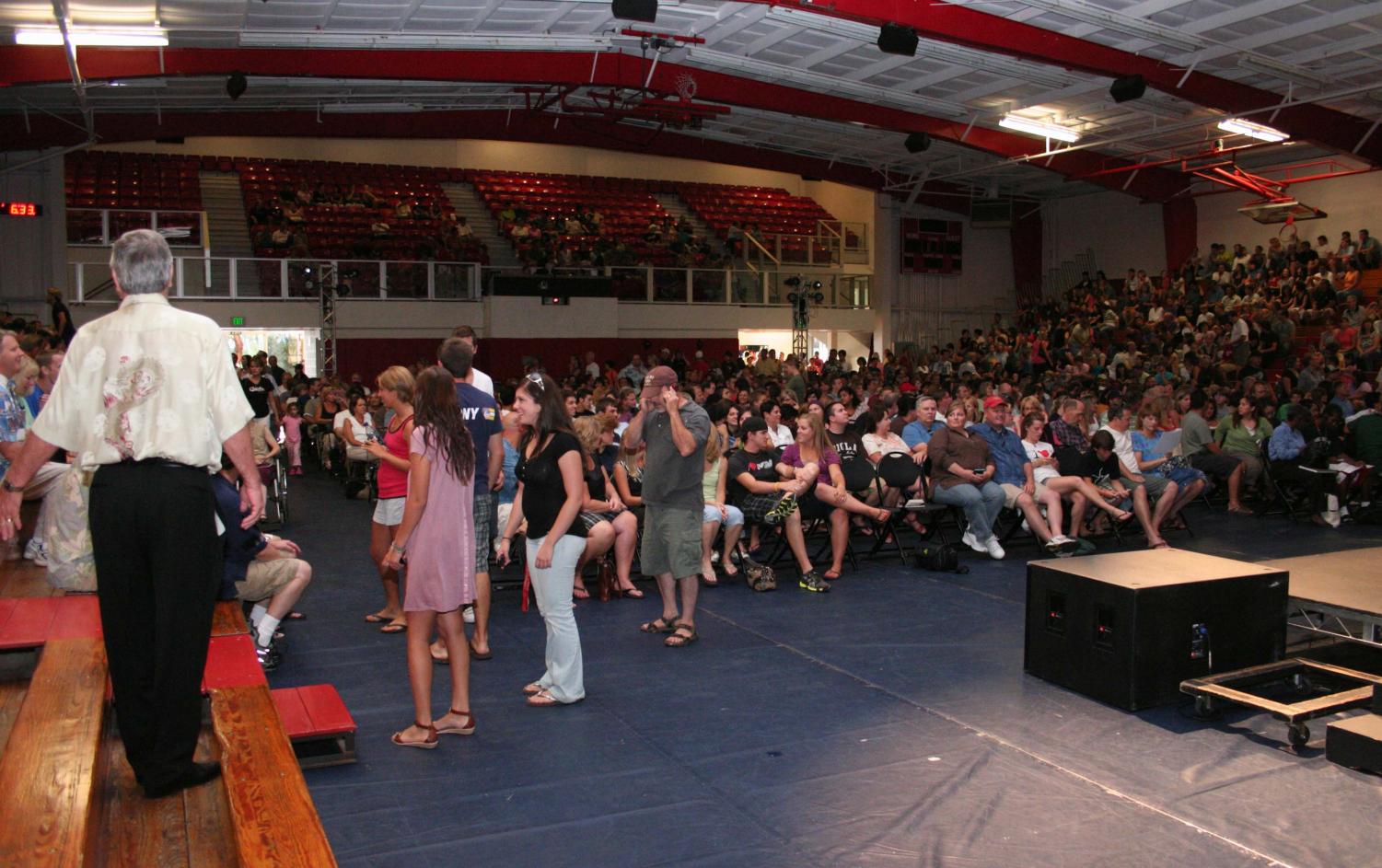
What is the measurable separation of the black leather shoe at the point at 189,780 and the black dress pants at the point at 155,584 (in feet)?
0.38

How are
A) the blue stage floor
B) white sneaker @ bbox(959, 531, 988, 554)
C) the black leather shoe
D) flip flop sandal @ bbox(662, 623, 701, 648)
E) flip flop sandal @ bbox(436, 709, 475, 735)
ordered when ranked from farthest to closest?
1. white sneaker @ bbox(959, 531, 988, 554)
2. flip flop sandal @ bbox(662, 623, 701, 648)
3. flip flop sandal @ bbox(436, 709, 475, 735)
4. the blue stage floor
5. the black leather shoe

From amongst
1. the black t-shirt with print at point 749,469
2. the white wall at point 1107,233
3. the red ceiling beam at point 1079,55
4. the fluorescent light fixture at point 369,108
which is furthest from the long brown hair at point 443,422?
the white wall at point 1107,233

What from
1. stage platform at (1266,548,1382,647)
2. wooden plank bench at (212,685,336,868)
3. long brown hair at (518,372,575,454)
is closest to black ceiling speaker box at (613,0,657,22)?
long brown hair at (518,372,575,454)

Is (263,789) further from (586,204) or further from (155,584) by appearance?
(586,204)

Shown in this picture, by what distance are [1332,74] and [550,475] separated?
1485cm

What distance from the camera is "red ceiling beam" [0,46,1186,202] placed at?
14250 mm

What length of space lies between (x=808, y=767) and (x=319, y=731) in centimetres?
187

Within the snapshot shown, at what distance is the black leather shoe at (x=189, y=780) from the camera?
10.2ft

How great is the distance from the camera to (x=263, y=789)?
9.97ft

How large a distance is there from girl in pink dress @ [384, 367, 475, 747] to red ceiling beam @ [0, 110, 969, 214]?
54.1 feet

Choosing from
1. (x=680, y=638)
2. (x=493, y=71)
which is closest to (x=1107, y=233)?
(x=493, y=71)

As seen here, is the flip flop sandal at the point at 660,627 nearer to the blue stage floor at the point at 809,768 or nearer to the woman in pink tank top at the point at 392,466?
the blue stage floor at the point at 809,768

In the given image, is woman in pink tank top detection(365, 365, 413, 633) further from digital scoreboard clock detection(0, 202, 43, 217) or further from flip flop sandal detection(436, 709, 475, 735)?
digital scoreboard clock detection(0, 202, 43, 217)

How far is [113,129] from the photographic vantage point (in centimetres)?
2009
